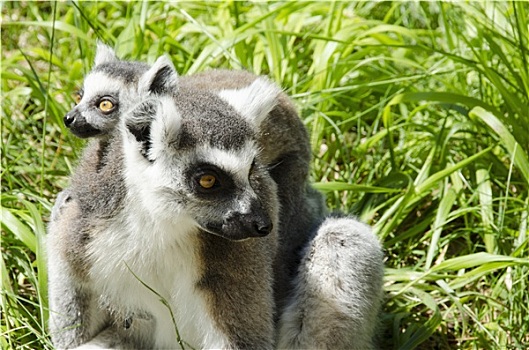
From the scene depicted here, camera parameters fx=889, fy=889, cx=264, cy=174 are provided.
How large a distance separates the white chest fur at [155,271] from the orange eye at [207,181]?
22 cm

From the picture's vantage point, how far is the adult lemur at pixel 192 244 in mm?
3941

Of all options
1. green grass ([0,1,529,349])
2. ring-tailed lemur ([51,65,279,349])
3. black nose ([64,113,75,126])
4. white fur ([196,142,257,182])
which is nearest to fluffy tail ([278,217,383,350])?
ring-tailed lemur ([51,65,279,349])

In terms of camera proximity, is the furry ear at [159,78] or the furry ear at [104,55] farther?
the furry ear at [104,55]

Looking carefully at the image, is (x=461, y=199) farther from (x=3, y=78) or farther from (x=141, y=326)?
(x=3, y=78)

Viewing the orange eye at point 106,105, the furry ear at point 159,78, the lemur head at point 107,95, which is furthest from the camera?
the orange eye at point 106,105

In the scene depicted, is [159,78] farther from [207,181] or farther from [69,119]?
[207,181]

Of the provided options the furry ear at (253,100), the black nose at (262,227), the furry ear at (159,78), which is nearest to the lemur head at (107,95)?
the furry ear at (159,78)

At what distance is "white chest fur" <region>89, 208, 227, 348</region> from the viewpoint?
13.6ft

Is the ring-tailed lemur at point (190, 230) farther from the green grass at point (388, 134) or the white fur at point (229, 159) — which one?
the green grass at point (388, 134)

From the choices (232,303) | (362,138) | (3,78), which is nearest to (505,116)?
(362,138)

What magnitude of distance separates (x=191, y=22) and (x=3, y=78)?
1540mm

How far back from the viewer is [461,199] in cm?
597

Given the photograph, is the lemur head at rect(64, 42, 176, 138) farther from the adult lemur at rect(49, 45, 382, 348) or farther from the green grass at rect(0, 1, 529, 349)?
the green grass at rect(0, 1, 529, 349)

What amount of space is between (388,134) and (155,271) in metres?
2.41
